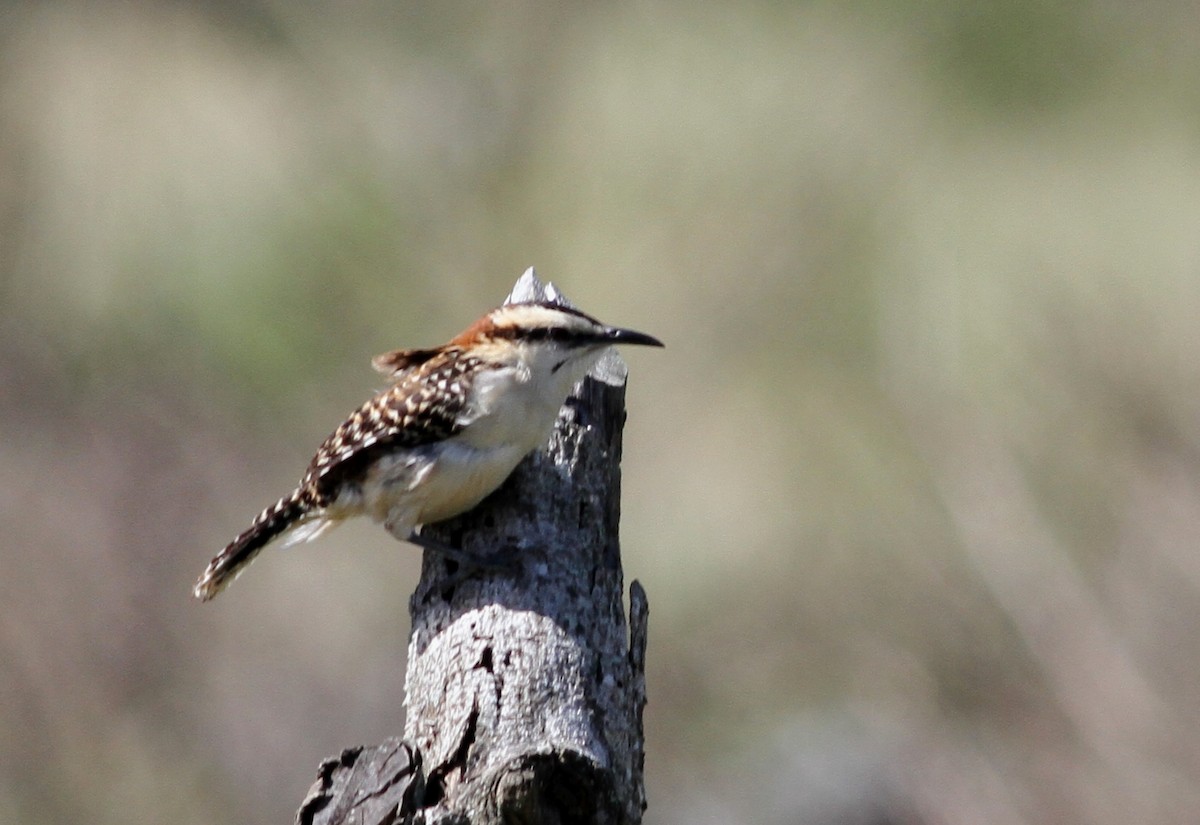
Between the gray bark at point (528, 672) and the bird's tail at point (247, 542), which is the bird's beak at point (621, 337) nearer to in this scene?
the gray bark at point (528, 672)

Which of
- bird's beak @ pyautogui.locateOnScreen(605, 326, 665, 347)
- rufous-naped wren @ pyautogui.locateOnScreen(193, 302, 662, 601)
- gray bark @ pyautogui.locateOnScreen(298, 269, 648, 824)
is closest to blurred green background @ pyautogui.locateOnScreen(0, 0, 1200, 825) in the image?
bird's beak @ pyautogui.locateOnScreen(605, 326, 665, 347)

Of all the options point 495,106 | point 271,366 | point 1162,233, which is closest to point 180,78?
point 271,366

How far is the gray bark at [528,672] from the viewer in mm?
2877

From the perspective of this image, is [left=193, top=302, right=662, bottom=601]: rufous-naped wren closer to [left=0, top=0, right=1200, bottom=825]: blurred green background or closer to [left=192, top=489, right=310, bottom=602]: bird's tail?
[left=192, top=489, right=310, bottom=602]: bird's tail

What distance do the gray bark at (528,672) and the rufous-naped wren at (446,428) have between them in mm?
105

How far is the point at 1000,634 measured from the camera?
7.33m

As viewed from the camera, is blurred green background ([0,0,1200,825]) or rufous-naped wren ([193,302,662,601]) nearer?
rufous-naped wren ([193,302,662,601])

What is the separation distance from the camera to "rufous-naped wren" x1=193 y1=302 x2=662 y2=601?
383 centimetres

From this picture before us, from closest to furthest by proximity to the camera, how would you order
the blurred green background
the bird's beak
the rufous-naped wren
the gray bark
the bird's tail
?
the gray bark → the rufous-naped wren → the bird's beak → the bird's tail → the blurred green background

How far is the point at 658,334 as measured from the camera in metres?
10.1

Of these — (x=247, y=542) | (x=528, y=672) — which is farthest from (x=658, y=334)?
(x=528, y=672)

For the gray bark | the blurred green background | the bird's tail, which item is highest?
the blurred green background

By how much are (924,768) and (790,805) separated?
2657 mm

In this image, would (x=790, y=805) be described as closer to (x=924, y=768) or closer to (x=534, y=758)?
(x=924, y=768)
